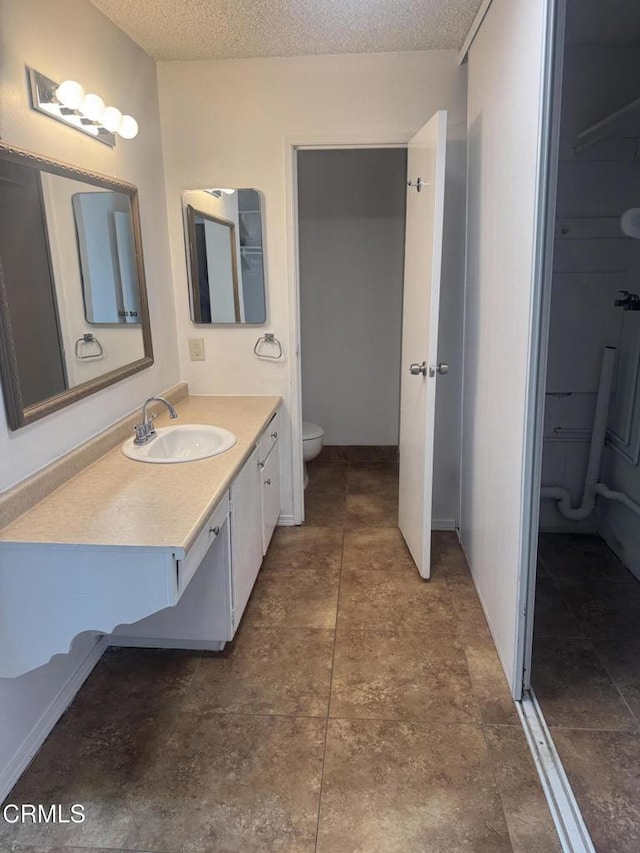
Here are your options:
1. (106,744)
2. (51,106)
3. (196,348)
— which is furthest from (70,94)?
(106,744)

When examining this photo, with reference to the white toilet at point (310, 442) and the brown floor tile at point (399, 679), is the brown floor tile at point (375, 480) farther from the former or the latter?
the brown floor tile at point (399, 679)

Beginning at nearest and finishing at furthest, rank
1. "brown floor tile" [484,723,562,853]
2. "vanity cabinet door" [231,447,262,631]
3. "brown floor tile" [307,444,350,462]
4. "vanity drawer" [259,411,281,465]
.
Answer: "brown floor tile" [484,723,562,853] → "vanity cabinet door" [231,447,262,631] → "vanity drawer" [259,411,281,465] → "brown floor tile" [307,444,350,462]

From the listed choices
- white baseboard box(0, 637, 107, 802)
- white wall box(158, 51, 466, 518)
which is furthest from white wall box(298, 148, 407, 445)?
white baseboard box(0, 637, 107, 802)

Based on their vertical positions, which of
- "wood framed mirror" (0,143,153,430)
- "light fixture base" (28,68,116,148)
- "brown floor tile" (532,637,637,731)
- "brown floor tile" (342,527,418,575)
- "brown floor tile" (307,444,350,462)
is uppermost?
"light fixture base" (28,68,116,148)

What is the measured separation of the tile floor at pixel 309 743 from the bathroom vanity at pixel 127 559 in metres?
0.24

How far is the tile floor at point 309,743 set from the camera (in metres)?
1.51

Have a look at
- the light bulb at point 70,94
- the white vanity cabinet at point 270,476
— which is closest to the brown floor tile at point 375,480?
the white vanity cabinet at point 270,476

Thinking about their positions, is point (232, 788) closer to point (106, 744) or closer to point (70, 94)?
point (106, 744)

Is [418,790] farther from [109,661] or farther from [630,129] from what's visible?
[630,129]

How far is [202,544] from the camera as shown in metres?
1.72

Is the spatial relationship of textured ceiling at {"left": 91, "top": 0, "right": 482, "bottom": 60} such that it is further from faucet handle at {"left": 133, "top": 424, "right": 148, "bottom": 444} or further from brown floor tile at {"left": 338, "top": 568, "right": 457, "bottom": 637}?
brown floor tile at {"left": 338, "top": 568, "right": 457, "bottom": 637}

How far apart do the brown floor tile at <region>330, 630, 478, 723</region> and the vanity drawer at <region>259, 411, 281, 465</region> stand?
84 cm

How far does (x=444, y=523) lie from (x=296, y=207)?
5.95ft

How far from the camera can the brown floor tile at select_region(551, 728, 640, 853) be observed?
1478 mm
